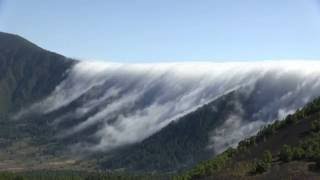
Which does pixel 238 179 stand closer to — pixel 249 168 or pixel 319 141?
pixel 249 168

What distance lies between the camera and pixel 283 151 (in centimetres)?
19900

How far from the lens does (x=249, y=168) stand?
652 ft

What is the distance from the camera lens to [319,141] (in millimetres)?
197250

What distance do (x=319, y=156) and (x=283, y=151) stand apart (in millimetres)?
18659

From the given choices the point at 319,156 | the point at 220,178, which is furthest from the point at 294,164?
the point at 220,178

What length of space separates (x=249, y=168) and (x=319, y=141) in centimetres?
2182

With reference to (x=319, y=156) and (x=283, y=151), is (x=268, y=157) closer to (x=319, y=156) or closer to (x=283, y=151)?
(x=283, y=151)

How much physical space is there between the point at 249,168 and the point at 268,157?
256 inches

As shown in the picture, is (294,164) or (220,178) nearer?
(294,164)

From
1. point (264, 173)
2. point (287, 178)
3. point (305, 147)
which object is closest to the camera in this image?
point (287, 178)

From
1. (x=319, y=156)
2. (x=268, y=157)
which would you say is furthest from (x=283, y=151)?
(x=319, y=156)

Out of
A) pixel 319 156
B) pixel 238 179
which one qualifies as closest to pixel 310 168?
pixel 319 156

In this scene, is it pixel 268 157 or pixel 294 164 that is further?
pixel 268 157

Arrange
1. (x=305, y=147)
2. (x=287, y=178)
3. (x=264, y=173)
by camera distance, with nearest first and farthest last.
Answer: (x=287, y=178) → (x=264, y=173) → (x=305, y=147)
